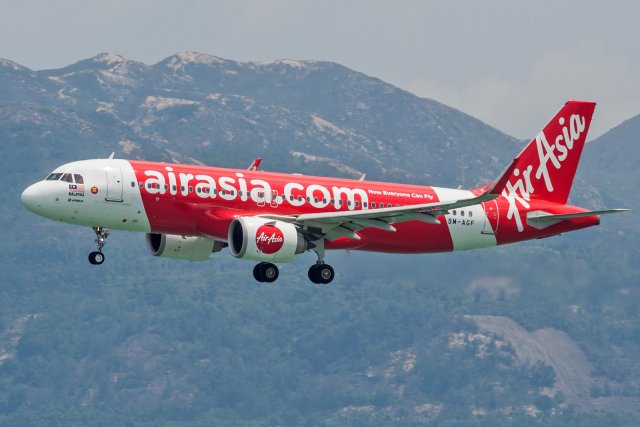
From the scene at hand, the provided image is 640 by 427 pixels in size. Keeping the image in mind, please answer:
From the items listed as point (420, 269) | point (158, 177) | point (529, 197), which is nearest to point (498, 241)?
point (529, 197)

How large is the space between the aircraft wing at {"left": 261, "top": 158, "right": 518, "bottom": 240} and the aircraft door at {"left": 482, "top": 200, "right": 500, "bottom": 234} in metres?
7.22

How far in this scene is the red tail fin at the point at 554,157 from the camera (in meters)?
84.9

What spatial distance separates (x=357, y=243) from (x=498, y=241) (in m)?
8.87

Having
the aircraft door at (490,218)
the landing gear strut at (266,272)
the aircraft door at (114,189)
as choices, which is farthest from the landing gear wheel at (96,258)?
the aircraft door at (490,218)

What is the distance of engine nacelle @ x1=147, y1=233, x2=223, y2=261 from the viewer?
257 ft

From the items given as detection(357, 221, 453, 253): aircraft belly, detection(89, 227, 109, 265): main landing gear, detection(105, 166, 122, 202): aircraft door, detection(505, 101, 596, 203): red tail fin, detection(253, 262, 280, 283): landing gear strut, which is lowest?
detection(253, 262, 280, 283): landing gear strut

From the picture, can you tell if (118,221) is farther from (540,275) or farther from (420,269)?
(540,275)

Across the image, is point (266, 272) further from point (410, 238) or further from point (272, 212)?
point (410, 238)

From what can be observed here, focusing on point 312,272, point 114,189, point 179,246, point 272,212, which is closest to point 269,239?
point 272,212

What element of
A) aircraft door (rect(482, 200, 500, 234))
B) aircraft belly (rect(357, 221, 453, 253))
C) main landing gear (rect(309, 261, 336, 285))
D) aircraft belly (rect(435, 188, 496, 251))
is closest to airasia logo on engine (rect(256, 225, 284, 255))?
main landing gear (rect(309, 261, 336, 285))

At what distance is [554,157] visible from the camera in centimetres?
8631

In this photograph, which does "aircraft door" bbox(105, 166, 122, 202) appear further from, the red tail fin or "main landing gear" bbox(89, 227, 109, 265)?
the red tail fin

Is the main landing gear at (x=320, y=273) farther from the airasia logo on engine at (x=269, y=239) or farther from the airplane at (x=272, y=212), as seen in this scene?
the airasia logo on engine at (x=269, y=239)

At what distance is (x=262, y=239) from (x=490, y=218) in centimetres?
1517
